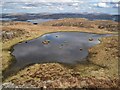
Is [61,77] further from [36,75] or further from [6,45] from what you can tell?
[6,45]

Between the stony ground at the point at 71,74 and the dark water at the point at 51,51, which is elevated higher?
the dark water at the point at 51,51

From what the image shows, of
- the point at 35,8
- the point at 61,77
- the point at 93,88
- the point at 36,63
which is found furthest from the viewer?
the point at 35,8

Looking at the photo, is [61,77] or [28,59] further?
[28,59]

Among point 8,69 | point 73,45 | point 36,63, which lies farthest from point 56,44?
point 8,69

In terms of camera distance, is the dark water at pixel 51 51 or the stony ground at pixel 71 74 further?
the dark water at pixel 51 51

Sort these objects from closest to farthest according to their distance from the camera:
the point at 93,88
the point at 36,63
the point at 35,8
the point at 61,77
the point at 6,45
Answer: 1. the point at 93,88
2. the point at 61,77
3. the point at 36,63
4. the point at 6,45
5. the point at 35,8

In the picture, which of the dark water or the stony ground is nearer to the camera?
the stony ground

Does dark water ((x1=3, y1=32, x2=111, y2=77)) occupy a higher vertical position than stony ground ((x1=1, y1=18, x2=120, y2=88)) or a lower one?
higher
